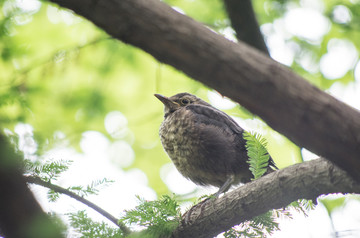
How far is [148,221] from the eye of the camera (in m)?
2.59

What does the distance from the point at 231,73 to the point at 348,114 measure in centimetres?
46

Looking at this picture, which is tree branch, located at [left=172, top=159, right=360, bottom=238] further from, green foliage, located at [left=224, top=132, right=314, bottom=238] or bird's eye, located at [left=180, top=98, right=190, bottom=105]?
bird's eye, located at [left=180, top=98, right=190, bottom=105]

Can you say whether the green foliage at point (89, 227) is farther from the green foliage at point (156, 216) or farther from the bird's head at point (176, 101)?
the bird's head at point (176, 101)

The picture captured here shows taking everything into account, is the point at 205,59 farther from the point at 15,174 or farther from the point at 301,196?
the point at 301,196

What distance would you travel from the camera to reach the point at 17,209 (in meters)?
1.12

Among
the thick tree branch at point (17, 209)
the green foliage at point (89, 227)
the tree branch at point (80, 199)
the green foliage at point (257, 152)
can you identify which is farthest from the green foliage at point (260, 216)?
the thick tree branch at point (17, 209)

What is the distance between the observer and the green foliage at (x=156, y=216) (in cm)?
254

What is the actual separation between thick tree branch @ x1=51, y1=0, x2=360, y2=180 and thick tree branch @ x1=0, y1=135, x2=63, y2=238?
63cm

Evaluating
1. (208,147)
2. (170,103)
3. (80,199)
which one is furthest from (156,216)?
(170,103)

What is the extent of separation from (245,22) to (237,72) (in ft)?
8.48

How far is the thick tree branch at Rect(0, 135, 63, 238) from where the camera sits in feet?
3.58

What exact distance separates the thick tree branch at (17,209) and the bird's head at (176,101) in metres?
3.34

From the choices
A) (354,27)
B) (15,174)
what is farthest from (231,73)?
(354,27)

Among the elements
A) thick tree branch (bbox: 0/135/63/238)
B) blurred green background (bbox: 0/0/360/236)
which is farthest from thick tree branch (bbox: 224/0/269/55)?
thick tree branch (bbox: 0/135/63/238)
